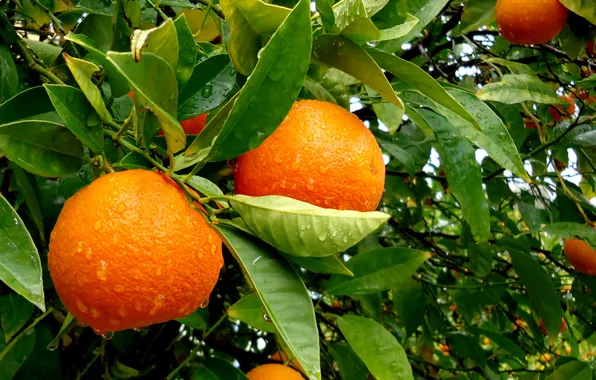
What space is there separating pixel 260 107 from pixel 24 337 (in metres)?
0.79

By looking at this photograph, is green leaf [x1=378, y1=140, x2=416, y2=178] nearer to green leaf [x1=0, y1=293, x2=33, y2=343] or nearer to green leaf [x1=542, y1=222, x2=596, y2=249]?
green leaf [x1=542, y1=222, x2=596, y2=249]

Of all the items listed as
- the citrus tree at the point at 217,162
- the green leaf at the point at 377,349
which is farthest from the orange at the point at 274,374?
the green leaf at the point at 377,349

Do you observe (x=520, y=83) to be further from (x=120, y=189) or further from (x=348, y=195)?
(x=120, y=189)

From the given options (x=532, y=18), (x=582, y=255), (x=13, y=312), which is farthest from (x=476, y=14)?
(x=13, y=312)

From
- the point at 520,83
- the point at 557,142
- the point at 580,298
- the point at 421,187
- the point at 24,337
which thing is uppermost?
the point at 520,83

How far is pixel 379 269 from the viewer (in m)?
1.08

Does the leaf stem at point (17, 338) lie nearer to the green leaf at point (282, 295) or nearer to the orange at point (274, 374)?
the orange at point (274, 374)

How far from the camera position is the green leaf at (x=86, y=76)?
0.55 m

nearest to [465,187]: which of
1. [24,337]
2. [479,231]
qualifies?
[479,231]

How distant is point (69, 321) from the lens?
2.55 feet

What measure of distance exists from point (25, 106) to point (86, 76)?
163mm

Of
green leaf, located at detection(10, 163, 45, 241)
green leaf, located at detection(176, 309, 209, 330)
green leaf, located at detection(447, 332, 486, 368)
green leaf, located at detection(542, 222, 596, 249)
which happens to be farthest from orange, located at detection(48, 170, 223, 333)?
green leaf, located at detection(447, 332, 486, 368)

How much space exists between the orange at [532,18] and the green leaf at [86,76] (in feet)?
3.04

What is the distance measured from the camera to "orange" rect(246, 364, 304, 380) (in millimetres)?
969
